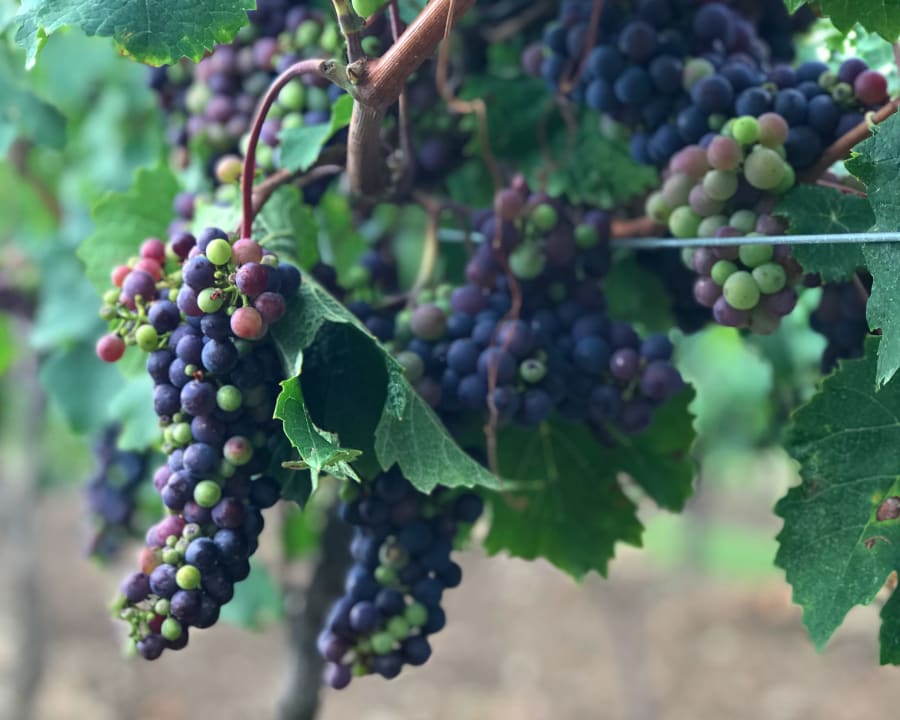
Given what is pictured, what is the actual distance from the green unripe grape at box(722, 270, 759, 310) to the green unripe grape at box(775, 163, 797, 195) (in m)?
0.09

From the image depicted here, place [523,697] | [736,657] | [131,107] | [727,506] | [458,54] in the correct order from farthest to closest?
[727,506]
[736,657]
[523,697]
[131,107]
[458,54]

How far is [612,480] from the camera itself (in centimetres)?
124

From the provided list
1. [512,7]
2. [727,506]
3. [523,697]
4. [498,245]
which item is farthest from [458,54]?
[727,506]

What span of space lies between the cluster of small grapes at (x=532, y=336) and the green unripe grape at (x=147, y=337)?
0.83 feet

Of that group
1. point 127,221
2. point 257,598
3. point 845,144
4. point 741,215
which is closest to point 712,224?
point 741,215

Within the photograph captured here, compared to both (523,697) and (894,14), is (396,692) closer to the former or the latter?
(523,697)

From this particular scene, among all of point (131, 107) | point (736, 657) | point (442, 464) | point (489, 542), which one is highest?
point (131, 107)

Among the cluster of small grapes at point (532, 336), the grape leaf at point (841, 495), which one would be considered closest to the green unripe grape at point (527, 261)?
the cluster of small grapes at point (532, 336)

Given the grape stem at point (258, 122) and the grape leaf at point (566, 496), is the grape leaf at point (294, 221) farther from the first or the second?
the grape leaf at point (566, 496)

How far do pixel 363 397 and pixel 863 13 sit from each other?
57 cm

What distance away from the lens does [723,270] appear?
0.97 meters

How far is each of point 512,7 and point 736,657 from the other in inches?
244

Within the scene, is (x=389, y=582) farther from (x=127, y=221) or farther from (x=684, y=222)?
(x=127, y=221)

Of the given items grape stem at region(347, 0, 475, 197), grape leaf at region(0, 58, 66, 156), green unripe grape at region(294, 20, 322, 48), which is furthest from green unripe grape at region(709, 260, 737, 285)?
grape leaf at region(0, 58, 66, 156)
